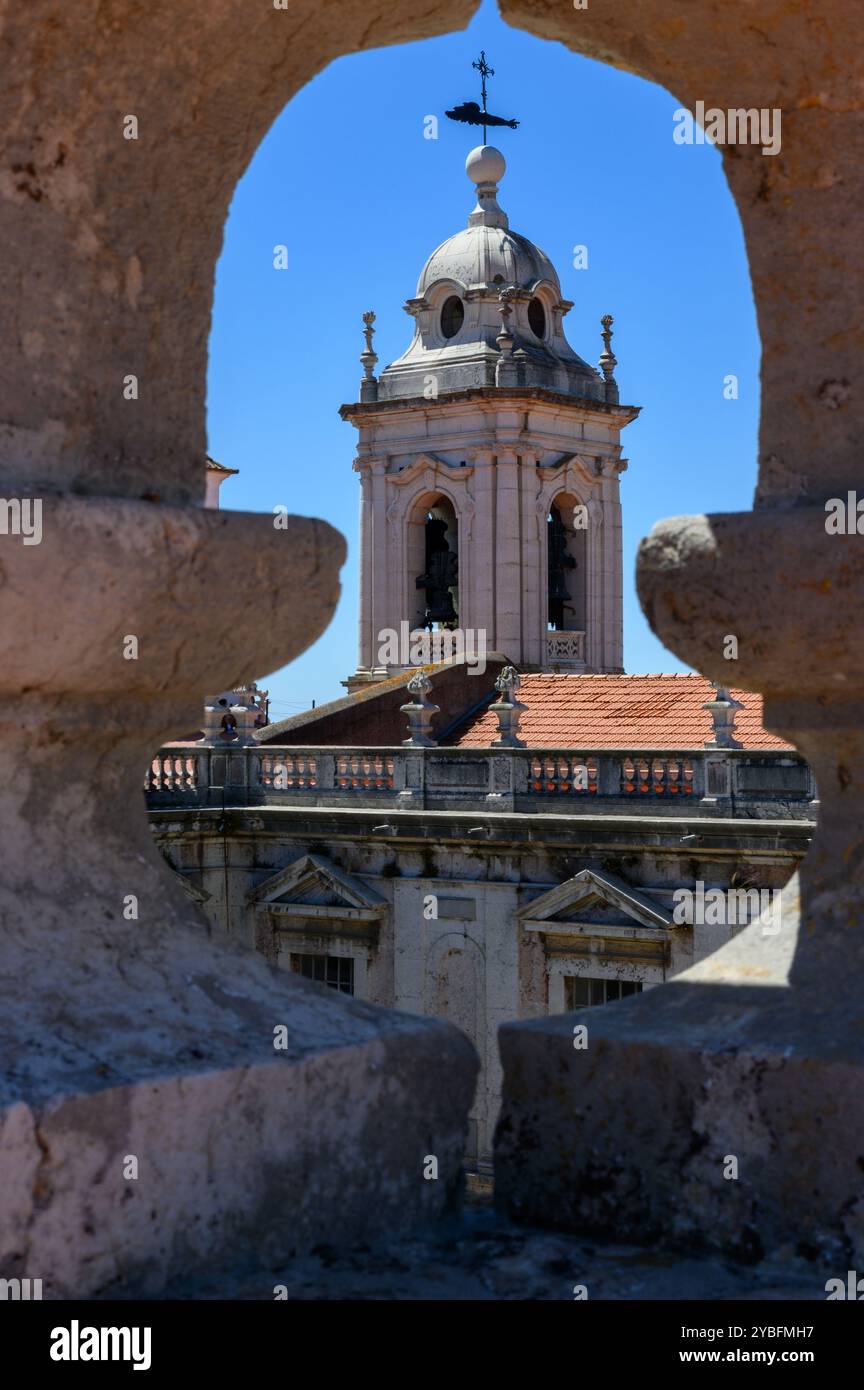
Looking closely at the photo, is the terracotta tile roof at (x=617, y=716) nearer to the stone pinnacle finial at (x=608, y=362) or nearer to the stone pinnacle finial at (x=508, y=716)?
the stone pinnacle finial at (x=508, y=716)

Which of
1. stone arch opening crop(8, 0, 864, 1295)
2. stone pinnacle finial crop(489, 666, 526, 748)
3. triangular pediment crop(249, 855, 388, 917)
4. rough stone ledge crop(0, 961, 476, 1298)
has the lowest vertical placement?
rough stone ledge crop(0, 961, 476, 1298)

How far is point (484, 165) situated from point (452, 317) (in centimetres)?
256

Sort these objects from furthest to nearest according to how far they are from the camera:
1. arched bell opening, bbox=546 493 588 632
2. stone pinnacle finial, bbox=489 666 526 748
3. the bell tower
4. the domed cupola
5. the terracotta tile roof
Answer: arched bell opening, bbox=546 493 588 632 < the domed cupola < the bell tower < the terracotta tile roof < stone pinnacle finial, bbox=489 666 526 748

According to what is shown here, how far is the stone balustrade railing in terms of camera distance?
19094mm

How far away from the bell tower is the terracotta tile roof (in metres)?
4.29

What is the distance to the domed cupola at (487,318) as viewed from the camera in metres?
30.0

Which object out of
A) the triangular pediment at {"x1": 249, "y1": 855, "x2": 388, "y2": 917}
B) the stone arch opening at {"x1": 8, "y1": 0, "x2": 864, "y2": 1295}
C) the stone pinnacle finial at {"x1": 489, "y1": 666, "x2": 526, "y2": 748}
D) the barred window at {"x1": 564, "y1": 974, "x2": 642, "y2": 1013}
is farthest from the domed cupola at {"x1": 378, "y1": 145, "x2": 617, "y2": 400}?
the stone arch opening at {"x1": 8, "y1": 0, "x2": 864, "y2": 1295}

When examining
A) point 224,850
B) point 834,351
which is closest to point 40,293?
point 834,351

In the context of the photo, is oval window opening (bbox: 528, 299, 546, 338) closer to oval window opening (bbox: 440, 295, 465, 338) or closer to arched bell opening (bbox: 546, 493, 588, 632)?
oval window opening (bbox: 440, 295, 465, 338)

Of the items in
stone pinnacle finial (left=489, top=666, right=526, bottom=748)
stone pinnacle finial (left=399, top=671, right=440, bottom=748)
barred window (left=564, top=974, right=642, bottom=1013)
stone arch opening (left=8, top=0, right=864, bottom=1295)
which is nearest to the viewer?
stone arch opening (left=8, top=0, right=864, bottom=1295)

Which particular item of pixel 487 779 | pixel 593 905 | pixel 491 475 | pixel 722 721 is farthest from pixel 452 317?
pixel 593 905

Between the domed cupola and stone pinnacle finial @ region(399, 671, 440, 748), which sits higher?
the domed cupola

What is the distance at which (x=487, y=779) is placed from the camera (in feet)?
69.9

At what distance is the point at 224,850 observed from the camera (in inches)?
926
